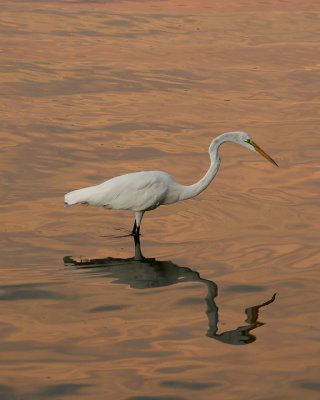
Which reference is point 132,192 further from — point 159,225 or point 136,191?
point 159,225

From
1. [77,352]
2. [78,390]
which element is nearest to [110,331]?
[77,352]

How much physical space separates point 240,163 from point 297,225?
3.23 metres

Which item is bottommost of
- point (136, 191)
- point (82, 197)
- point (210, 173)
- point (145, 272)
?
point (145, 272)

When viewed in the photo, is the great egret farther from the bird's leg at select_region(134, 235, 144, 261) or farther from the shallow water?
the shallow water

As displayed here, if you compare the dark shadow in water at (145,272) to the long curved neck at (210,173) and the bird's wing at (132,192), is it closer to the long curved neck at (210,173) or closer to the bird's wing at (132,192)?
the bird's wing at (132,192)

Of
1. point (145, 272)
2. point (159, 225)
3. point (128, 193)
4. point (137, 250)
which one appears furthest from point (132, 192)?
point (145, 272)

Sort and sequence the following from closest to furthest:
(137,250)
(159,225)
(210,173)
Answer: (137,250), (210,173), (159,225)

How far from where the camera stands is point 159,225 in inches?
524

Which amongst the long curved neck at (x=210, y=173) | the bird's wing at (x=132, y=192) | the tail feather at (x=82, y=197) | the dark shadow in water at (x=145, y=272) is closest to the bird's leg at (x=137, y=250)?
the dark shadow in water at (x=145, y=272)

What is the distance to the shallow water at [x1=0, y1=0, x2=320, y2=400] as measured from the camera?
914cm

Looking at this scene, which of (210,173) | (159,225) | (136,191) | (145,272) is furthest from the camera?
(159,225)

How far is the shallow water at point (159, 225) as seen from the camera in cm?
914

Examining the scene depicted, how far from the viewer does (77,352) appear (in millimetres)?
9336

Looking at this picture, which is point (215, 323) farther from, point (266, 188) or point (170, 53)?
point (170, 53)
